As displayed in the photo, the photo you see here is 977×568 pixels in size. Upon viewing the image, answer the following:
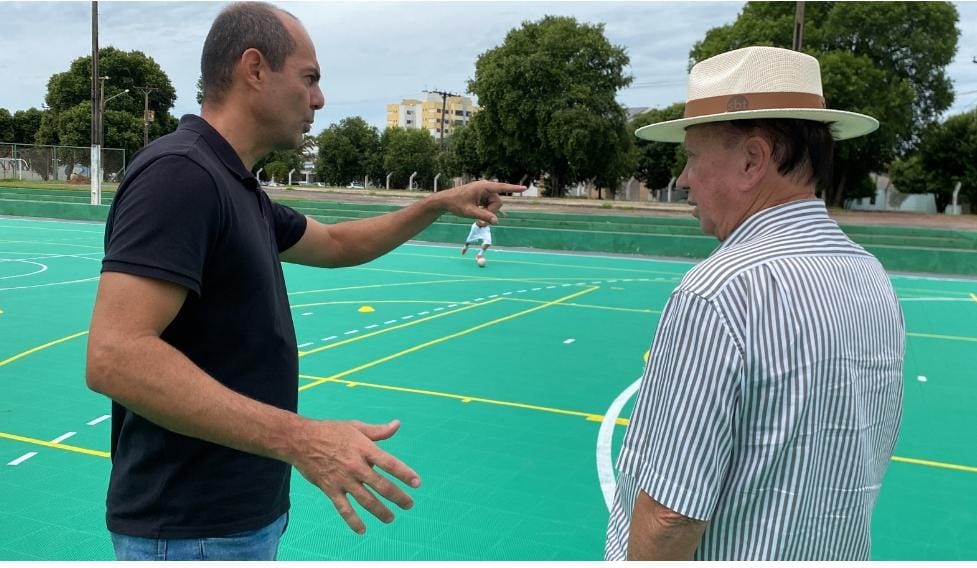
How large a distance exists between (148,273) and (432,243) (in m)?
21.9

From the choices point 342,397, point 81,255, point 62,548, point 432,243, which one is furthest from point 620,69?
point 62,548

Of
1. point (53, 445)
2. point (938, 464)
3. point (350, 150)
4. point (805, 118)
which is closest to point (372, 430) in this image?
point (805, 118)

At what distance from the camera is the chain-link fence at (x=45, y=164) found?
3938 cm

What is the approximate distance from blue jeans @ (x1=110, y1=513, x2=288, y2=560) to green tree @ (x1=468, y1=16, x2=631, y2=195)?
46793mm

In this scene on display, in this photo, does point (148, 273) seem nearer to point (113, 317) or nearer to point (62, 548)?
point (113, 317)

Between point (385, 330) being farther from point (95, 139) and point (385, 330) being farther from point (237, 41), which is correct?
point (95, 139)

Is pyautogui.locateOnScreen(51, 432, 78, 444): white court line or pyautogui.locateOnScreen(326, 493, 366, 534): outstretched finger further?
pyautogui.locateOnScreen(51, 432, 78, 444): white court line

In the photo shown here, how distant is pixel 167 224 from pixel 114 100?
224 feet

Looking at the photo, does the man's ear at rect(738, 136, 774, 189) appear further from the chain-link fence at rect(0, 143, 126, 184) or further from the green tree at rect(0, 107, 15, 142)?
the green tree at rect(0, 107, 15, 142)

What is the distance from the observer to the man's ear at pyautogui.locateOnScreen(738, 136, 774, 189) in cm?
182

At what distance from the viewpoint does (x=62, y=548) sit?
14.0 feet

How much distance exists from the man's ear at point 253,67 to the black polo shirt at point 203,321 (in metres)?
0.17

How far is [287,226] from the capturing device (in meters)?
2.86

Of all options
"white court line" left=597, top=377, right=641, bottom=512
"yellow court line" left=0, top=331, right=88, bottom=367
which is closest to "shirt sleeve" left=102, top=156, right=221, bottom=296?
"white court line" left=597, top=377, right=641, bottom=512
